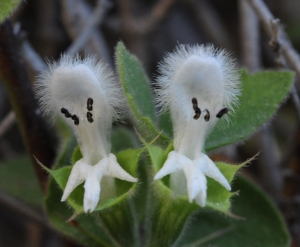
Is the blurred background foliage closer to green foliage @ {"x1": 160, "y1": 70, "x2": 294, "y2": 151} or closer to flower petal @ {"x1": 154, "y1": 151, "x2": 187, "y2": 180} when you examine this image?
green foliage @ {"x1": 160, "y1": 70, "x2": 294, "y2": 151}

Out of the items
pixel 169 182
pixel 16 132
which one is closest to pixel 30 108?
pixel 169 182

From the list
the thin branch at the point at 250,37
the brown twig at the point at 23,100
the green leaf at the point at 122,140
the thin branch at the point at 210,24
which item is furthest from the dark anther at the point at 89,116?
A: the thin branch at the point at 210,24

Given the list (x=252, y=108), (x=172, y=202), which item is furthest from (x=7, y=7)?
(x=252, y=108)

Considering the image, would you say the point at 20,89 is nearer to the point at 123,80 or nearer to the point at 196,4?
the point at 123,80

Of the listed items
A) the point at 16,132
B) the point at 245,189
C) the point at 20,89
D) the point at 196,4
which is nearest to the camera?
the point at 20,89

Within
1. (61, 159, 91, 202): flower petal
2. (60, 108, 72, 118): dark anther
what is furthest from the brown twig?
(61, 159, 91, 202): flower petal
